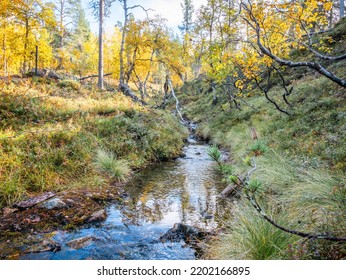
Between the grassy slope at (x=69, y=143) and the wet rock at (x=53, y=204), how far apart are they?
23.0 inches

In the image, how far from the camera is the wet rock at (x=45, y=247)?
408 centimetres

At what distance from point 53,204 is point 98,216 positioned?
3.58ft

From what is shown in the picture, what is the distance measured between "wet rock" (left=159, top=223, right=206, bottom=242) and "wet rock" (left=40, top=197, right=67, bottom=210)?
248 cm

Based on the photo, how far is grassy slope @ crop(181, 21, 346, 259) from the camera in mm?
3238

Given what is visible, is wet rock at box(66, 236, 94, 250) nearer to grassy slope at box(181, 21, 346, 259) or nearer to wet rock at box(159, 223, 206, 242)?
wet rock at box(159, 223, 206, 242)

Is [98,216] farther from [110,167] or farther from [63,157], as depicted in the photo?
[110,167]

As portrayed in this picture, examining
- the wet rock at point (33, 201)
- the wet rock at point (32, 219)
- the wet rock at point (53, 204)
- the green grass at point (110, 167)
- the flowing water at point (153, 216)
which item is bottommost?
the flowing water at point (153, 216)

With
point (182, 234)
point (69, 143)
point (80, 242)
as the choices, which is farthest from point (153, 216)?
point (69, 143)

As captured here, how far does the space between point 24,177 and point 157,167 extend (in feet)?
16.0

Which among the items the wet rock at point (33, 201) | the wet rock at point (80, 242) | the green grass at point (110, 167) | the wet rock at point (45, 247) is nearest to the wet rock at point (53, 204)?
the wet rock at point (33, 201)

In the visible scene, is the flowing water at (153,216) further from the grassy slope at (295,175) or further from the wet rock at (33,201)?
the wet rock at (33,201)

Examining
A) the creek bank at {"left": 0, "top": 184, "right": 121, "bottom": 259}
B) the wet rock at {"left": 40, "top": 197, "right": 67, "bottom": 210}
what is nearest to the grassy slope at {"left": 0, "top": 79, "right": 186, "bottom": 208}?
the creek bank at {"left": 0, "top": 184, "right": 121, "bottom": 259}

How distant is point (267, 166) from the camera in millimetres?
6668
